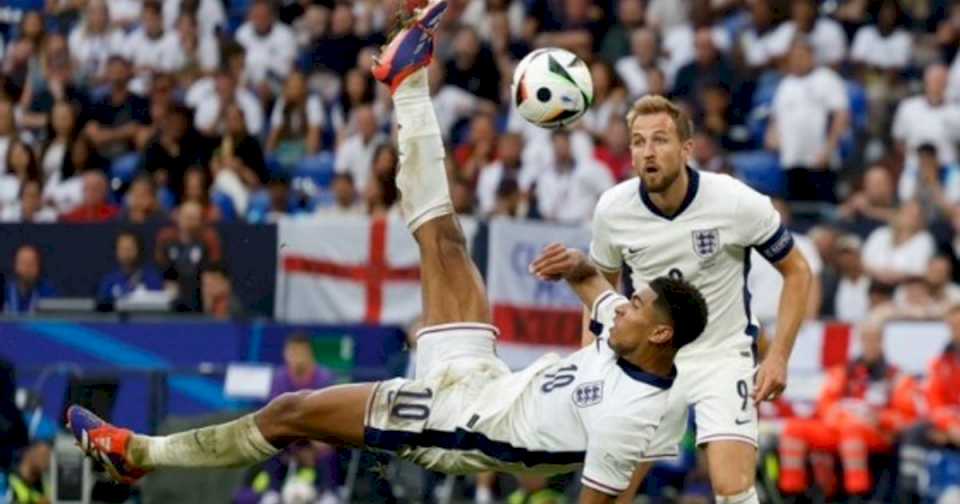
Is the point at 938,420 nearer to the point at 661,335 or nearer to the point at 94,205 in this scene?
the point at 661,335

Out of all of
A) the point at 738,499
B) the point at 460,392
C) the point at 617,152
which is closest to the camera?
the point at 460,392

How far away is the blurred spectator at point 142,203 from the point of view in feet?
69.2

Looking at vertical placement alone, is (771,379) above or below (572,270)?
below

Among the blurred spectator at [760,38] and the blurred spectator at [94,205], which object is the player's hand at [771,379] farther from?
the blurred spectator at [760,38]

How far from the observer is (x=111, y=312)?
19.7 m

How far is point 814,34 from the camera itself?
75.8 ft

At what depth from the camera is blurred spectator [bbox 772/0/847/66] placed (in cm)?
2291

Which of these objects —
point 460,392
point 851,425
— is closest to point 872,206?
point 851,425

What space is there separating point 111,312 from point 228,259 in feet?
3.22

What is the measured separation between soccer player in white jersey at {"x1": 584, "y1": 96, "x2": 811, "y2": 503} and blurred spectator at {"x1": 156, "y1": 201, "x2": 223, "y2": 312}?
7512 mm

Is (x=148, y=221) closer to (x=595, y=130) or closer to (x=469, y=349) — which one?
(x=595, y=130)

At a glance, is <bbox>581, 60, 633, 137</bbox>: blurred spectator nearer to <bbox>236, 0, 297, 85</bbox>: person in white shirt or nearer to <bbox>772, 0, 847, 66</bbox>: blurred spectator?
<bbox>772, 0, 847, 66</bbox>: blurred spectator

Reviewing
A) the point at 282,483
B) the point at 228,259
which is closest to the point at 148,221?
the point at 228,259

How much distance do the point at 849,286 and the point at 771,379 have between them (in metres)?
7.72
